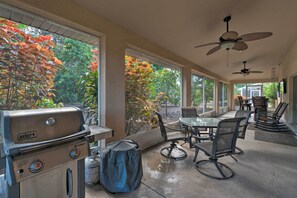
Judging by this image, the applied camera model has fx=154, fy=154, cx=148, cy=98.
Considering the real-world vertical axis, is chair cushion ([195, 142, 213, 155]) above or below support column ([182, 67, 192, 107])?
below

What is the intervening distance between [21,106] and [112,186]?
4.66 feet

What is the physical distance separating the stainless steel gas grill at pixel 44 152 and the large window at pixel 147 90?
5.85ft

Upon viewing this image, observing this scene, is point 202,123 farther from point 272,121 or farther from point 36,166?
point 272,121

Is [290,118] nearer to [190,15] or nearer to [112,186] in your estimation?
[190,15]

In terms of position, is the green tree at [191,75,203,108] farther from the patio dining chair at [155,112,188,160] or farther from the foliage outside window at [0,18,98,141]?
the foliage outside window at [0,18,98,141]

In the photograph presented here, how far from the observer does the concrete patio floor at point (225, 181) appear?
1.90 metres

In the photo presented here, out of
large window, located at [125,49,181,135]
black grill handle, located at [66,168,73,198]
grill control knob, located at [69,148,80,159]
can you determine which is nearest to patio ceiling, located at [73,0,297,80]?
large window, located at [125,49,181,135]

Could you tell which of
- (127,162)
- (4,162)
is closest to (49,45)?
(4,162)

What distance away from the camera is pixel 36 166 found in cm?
102

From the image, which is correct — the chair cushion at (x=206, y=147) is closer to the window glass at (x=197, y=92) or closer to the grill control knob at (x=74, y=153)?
the grill control knob at (x=74, y=153)

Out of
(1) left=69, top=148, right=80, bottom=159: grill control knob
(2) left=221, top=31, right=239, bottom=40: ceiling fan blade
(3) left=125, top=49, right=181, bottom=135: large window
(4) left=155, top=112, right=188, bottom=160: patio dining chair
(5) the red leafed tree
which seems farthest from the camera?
(3) left=125, top=49, right=181, bottom=135: large window

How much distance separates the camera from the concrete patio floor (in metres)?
1.90

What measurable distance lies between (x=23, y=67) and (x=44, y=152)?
1230 mm

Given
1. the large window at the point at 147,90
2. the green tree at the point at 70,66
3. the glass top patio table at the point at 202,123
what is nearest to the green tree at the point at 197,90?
the large window at the point at 147,90
